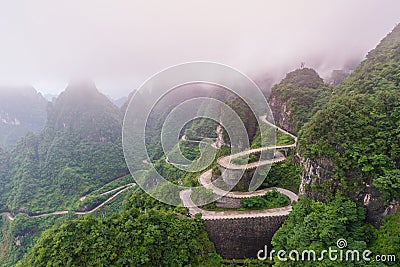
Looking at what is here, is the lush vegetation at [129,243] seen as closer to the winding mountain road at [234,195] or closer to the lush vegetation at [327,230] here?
the winding mountain road at [234,195]

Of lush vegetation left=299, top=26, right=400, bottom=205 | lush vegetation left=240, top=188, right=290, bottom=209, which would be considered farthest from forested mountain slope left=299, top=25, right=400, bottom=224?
lush vegetation left=240, top=188, right=290, bottom=209

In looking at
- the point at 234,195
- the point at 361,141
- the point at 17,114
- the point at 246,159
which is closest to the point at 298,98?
the point at 246,159

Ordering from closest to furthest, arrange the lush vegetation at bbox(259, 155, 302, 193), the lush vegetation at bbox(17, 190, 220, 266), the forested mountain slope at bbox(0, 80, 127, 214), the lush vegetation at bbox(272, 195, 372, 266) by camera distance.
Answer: the lush vegetation at bbox(272, 195, 372, 266) → the lush vegetation at bbox(17, 190, 220, 266) → the lush vegetation at bbox(259, 155, 302, 193) → the forested mountain slope at bbox(0, 80, 127, 214)

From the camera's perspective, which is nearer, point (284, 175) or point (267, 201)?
point (267, 201)

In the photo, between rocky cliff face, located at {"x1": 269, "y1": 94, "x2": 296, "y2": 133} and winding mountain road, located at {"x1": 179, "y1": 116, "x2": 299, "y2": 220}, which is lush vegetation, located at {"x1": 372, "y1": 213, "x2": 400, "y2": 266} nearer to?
winding mountain road, located at {"x1": 179, "y1": 116, "x2": 299, "y2": 220}

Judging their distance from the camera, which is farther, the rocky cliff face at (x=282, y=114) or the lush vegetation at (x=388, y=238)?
the rocky cliff face at (x=282, y=114)

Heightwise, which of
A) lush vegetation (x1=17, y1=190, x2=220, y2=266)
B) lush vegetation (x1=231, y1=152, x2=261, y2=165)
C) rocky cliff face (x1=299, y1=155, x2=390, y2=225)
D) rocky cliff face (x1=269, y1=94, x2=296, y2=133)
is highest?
rocky cliff face (x1=269, y1=94, x2=296, y2=133)

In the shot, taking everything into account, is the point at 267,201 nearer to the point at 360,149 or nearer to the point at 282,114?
the point at 360,149

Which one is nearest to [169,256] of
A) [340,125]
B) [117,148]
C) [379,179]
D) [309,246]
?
[309,246]

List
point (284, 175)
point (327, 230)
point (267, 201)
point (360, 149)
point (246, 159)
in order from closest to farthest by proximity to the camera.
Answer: point (327, 230)
point (360, 149)
point (267, 201)
point (246, 159)
point (284, 175)

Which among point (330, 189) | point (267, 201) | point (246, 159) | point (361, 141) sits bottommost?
point (267, 201)

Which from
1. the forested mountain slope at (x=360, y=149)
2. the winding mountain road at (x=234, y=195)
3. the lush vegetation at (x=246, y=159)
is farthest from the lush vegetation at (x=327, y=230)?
the lush vegetation at (x=246, y=159)
